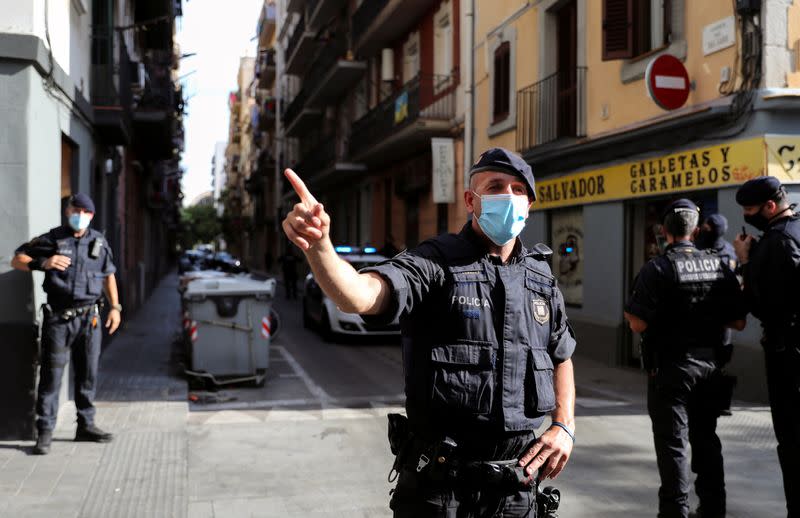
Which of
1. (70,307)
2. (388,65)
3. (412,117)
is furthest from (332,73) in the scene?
(70,307)

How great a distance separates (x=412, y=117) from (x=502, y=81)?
3.59 metres

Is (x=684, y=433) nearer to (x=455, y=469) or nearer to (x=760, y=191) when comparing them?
(x=760, y=191)

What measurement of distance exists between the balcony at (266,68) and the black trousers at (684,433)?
53165 mm

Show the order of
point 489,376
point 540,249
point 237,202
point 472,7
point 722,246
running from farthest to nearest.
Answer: point 237,202 < point 472,7 < point 722,246 < point 540,249 < point 489,376

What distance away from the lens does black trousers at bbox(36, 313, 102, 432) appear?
626cm

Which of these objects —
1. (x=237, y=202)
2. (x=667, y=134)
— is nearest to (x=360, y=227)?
(x=667, y=134)

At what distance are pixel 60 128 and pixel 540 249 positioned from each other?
6593mm

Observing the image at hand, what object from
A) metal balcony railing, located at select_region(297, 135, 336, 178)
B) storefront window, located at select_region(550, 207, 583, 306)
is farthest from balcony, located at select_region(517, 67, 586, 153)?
metal balcony railing, located at select_region(297, 135, 336, 178)

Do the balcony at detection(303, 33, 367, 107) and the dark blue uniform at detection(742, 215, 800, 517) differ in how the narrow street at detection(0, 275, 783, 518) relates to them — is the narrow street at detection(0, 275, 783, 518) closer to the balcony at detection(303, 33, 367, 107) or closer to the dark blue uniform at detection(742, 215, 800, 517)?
the dark blue uniform at detection(742, 215, 800, 517)

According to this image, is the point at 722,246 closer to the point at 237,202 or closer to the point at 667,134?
the point at 667,134

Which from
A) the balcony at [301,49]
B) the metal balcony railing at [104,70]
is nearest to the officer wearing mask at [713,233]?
the metal balcony railing at [104,70]

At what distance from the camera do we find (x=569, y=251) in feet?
46.0

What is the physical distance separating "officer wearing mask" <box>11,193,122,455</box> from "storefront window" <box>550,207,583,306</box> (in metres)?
8.86

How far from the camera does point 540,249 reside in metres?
3.01
